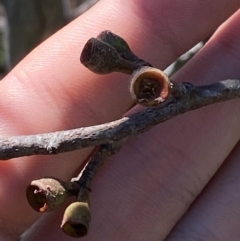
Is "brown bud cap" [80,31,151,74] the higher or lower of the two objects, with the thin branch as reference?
higher

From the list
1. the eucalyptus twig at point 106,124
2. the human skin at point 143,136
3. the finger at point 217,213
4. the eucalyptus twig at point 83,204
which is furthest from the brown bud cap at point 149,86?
the finger at point 217,213

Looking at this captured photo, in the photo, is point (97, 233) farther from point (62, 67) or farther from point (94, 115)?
point (62, 67)

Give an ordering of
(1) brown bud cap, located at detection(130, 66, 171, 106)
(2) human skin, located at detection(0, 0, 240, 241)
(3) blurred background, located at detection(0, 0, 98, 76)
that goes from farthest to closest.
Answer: (3) blurred background, located at detection(0, 0, 98, 76) < (2) human skin, located at detection(0, 0, 240, 241) < (1) brown bud cap, located at detection(130, 66, 171, 106)

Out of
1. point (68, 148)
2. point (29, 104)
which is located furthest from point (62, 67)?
point (68, 148)

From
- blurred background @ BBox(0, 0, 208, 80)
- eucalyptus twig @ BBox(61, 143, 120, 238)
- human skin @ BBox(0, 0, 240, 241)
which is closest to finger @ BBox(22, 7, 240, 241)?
human skin @ BBox(0, 0, 240, 241)

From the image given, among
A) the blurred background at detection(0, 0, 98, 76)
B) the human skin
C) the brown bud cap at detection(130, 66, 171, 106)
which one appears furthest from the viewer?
the blurred background at detection(0, 0, 98, 76)

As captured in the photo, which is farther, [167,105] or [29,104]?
[29,104]

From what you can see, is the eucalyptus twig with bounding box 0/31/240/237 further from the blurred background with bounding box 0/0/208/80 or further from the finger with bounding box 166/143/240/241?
the blurred background with bounding box 0/0/208/80
